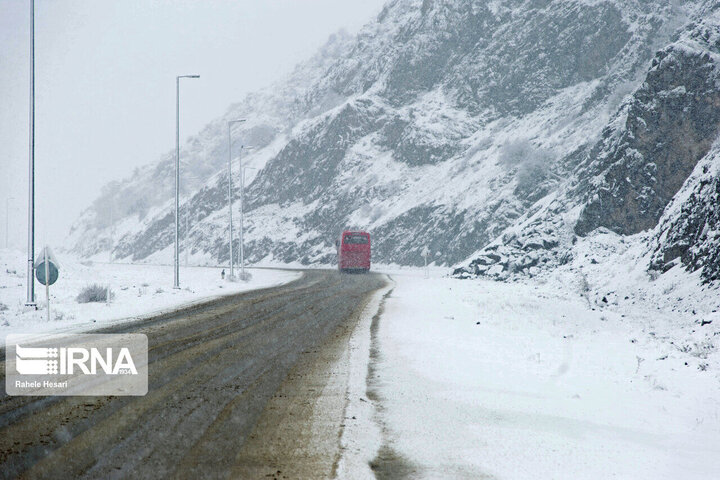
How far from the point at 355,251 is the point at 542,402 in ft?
142

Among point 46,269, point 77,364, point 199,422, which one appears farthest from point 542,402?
point 46,269

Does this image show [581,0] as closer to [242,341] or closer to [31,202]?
[31,202]

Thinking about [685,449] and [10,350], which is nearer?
[685,449]

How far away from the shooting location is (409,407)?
20.8 ft

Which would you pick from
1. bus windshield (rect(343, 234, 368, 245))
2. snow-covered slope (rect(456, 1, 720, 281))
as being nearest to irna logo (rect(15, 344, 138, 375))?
snow-covered slope (rect(456, 1, 720, 281))

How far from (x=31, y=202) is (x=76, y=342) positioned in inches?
430

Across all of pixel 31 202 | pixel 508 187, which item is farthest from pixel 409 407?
pixel 508 187

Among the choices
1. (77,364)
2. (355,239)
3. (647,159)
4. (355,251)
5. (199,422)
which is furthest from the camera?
(355,239)

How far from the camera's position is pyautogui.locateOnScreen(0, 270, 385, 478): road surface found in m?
4.48

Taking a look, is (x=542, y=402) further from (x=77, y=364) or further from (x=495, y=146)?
(x=495, y=146)

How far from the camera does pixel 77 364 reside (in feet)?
29.3

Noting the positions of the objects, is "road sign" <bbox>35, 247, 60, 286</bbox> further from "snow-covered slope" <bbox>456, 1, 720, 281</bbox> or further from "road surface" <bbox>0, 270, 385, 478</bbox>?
"snow-covered slope" <bbox>456, 1, 720, 281</bbox>

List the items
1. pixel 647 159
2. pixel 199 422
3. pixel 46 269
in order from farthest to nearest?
pixel 647 159
pixel 46 269
pixel 199 422

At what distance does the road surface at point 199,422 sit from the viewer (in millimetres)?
4480
